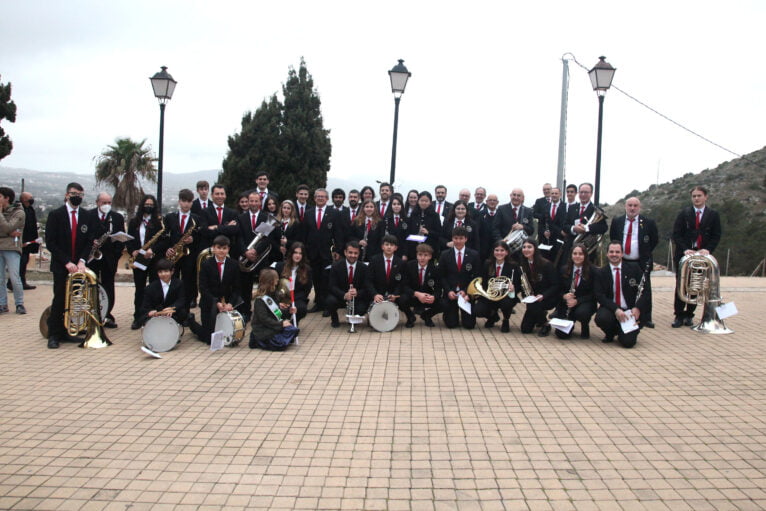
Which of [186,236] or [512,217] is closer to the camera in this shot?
[186,236]

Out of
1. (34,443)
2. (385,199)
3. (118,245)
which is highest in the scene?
(385,199)

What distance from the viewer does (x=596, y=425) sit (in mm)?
4789

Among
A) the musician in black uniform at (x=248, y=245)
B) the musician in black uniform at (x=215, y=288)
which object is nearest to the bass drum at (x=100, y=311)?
the musician in black uniform at (x=215, y=288)

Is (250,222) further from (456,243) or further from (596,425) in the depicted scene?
(596,425)

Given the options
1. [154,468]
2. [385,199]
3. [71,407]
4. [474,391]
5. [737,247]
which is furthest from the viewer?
[737,247]

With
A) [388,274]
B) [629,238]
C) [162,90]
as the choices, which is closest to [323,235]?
[388,274]

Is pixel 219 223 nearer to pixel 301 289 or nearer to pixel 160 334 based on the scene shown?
pixel 301 289

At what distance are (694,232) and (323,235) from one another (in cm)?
557

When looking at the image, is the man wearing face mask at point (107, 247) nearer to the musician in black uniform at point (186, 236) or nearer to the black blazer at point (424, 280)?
the musician in black uniform at point (186, 236)

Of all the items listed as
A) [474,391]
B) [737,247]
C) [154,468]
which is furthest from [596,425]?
[737,247]

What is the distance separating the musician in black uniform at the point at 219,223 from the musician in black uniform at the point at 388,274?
215cm

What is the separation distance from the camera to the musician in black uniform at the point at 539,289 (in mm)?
8125

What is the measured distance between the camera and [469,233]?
9.40 m

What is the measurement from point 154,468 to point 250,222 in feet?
17.8
